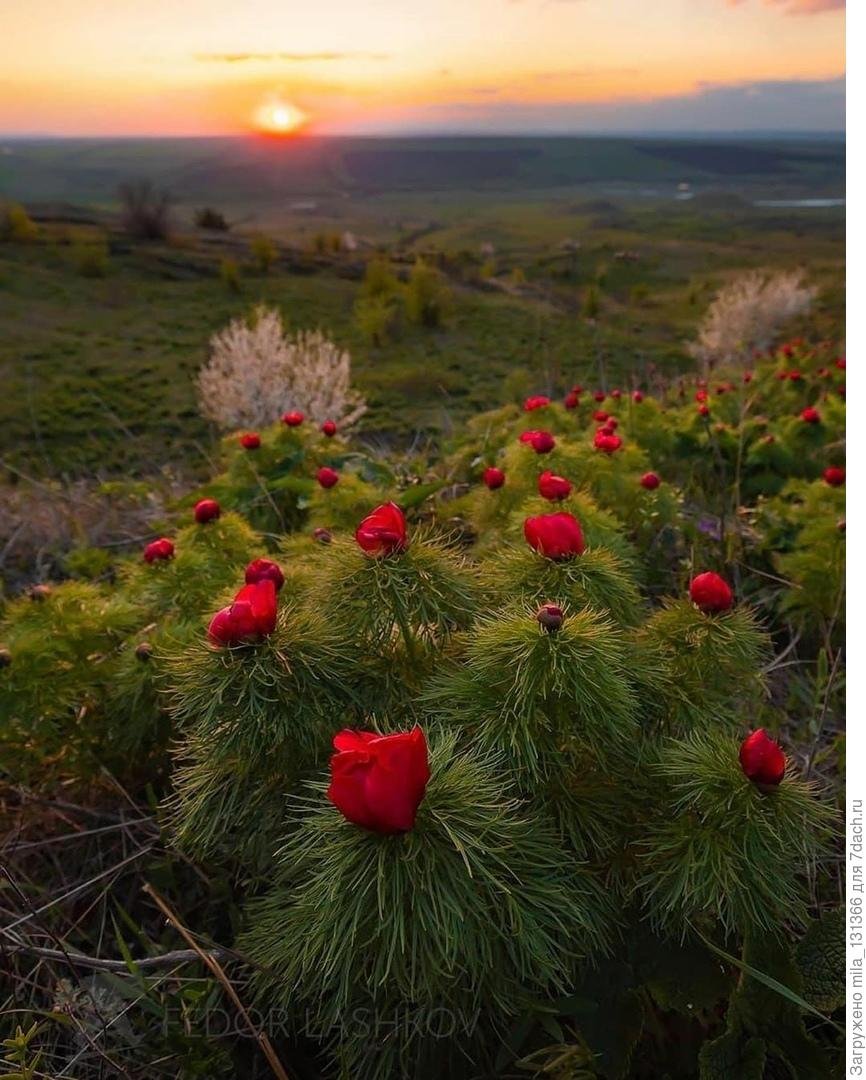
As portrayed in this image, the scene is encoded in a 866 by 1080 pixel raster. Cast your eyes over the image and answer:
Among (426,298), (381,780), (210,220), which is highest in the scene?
(210,220)

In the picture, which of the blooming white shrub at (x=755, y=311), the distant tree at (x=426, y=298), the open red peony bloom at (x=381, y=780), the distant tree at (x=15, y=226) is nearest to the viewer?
the open red peony bloom at (x=381, y=780)

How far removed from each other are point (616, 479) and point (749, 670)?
128cm

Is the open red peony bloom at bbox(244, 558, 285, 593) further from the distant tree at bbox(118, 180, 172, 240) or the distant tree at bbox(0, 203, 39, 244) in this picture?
the distant tree at bbox(118, 180, 172, 240)

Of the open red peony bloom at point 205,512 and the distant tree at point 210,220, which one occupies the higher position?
the distant tree at point 210,220

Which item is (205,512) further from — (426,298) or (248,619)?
(426,298)

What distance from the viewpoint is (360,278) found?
23406 millimetres

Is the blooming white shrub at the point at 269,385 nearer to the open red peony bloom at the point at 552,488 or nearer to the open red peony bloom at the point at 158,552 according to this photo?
the open red peony bloom at the point at 158,552

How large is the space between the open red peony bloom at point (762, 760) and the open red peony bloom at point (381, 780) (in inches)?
16.8

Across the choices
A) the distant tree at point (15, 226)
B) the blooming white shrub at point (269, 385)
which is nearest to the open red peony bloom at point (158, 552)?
the blooming white shrub at point (269, 385)

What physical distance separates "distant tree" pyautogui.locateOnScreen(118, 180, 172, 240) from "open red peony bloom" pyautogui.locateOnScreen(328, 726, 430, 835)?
27355 millimetres

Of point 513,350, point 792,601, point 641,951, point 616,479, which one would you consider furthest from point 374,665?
point 513,350

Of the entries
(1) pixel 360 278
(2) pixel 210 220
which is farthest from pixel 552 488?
(2) pixel 210 220

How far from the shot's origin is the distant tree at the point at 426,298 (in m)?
19.2

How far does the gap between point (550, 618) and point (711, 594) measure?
385 mm
